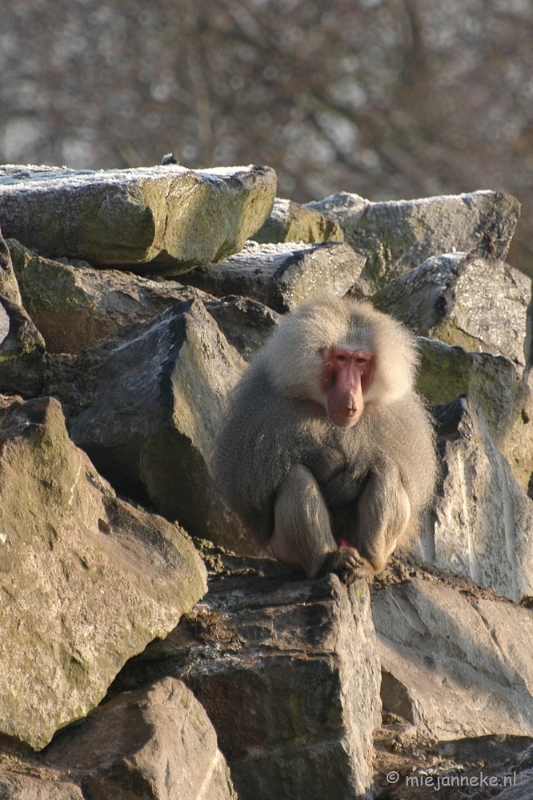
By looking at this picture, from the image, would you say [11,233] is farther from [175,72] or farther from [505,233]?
[175,72]

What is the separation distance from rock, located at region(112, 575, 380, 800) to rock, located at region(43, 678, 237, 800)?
0.24m

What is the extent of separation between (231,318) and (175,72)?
A: 14.4 metres

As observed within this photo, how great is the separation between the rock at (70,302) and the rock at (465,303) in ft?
6.51

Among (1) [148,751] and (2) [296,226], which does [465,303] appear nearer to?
(2) [296,226]

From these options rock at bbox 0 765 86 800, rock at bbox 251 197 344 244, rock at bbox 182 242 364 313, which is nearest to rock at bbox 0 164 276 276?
rock at bbox 182 242 364 313

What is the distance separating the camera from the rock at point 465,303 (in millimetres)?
7008

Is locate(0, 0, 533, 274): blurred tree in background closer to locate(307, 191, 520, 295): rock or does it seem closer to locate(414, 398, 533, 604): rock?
locate(307, 191, 520, 295): rock

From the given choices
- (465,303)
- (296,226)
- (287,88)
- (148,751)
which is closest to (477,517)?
(465,303)

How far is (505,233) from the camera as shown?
8641mm

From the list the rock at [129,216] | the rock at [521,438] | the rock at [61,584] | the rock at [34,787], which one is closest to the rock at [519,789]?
the rock at [61,584]

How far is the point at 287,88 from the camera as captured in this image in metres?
18.8

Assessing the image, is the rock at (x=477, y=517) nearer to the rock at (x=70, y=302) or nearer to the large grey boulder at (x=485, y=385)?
the large grey boulder at (x=485, y=385)

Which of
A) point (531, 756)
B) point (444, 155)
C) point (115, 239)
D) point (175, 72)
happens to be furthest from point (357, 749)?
point (175, 72)

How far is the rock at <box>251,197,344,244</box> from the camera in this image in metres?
7.78
